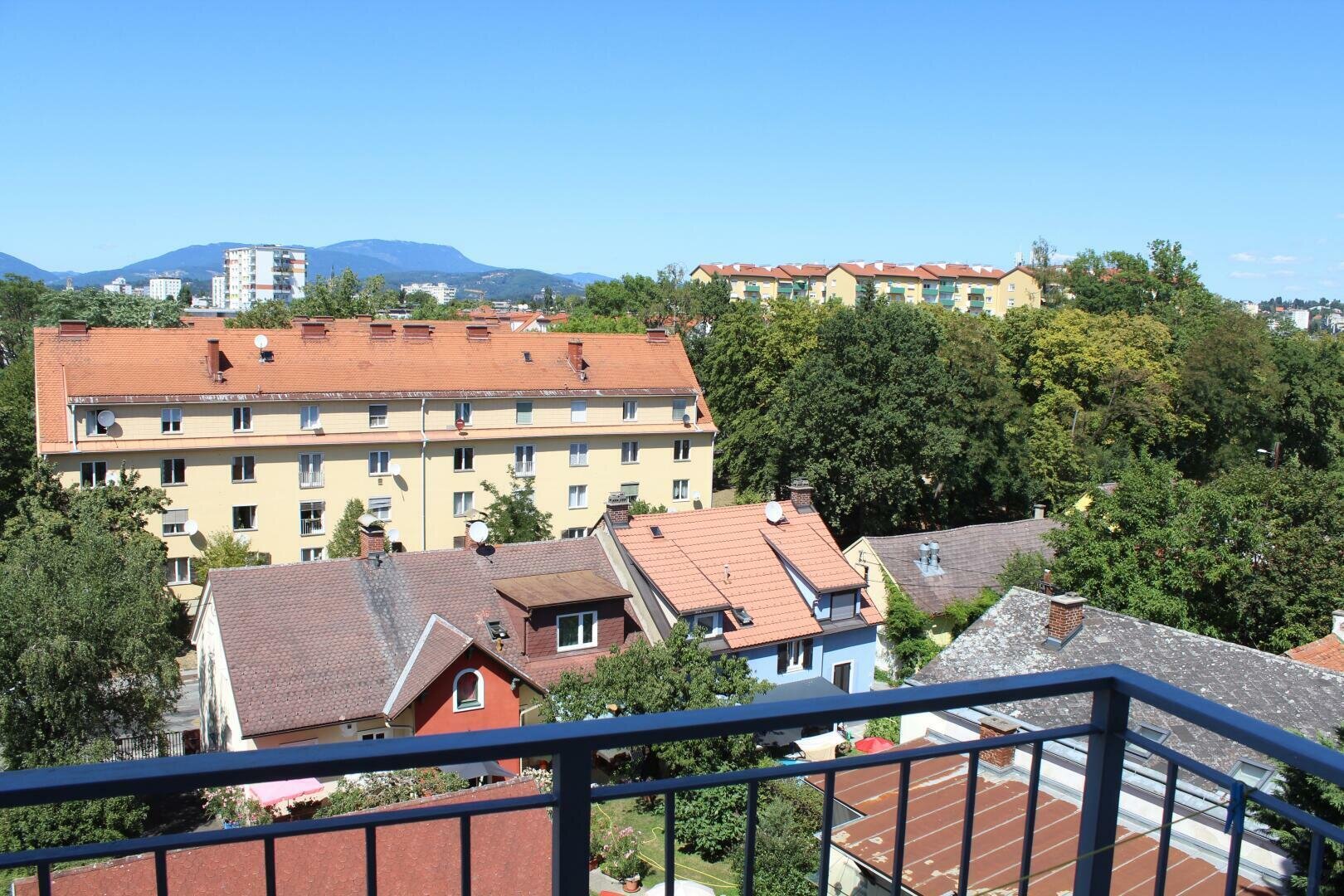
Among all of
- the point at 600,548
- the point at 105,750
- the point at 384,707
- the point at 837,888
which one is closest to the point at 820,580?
the point at 600,548

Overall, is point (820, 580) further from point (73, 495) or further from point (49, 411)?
point (49, 411)

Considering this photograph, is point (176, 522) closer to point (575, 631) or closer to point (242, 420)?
point (242, 420)

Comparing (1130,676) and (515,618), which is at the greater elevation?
(1130,676)

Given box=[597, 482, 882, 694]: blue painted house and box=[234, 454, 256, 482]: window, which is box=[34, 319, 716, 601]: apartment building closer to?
box=[234, 454, 256, 482]: window

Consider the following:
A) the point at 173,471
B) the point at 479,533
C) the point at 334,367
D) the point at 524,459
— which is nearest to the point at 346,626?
the point at 479,533

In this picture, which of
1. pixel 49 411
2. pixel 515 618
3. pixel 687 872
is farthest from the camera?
pixel 49 411

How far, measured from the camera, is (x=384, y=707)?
19125 millimetres

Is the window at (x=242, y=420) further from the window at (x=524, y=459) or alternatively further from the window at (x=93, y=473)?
the window at (x=524, y=459)

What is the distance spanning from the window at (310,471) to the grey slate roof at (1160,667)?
816 inches

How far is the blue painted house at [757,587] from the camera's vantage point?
→ 2338 cm

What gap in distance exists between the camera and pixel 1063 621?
20.6 meters

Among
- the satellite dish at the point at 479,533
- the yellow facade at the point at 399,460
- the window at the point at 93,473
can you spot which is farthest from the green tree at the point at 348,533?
the satellite dish at the point at 479,533

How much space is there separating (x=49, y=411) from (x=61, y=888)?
30991mm

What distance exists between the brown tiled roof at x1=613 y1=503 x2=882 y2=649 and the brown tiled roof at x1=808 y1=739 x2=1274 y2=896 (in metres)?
16.9
